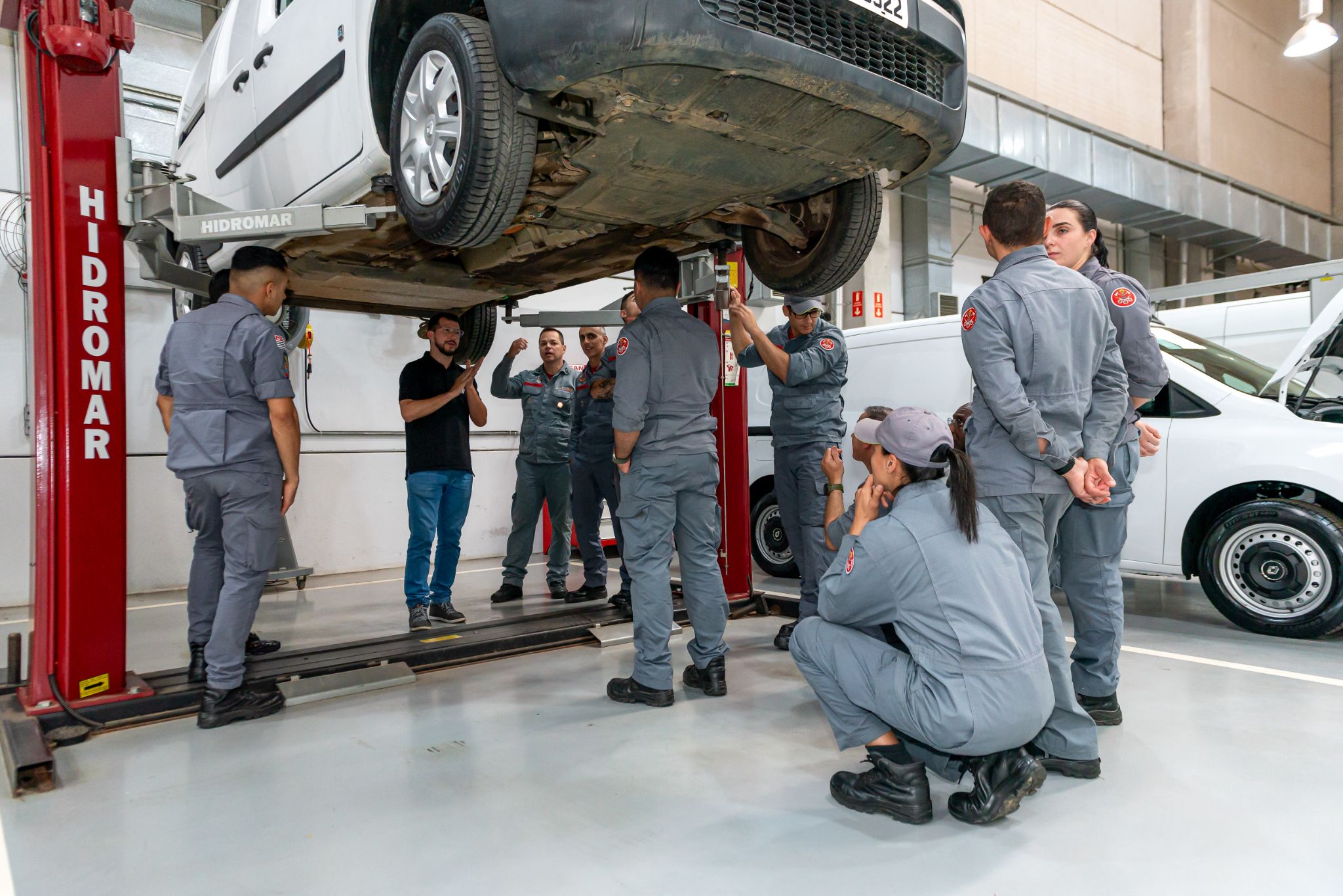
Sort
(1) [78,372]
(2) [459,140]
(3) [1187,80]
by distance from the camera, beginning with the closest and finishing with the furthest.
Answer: (2) [459,140]
(1) [78,372]
(3) [1187,80]

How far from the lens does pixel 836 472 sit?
2.84 meters

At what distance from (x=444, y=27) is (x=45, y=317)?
1.67 m

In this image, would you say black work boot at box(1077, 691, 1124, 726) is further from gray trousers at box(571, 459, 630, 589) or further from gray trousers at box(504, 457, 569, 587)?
gray trousers at box(504, 457, 569, 587)

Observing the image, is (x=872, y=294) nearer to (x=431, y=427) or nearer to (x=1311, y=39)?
(x=1311, y=39)

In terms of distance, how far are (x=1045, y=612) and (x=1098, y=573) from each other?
482mm

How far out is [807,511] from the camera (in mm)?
3576

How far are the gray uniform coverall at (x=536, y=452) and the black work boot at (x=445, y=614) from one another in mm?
688

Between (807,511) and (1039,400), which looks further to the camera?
(807,511)

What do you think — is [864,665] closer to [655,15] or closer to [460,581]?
[655,15]

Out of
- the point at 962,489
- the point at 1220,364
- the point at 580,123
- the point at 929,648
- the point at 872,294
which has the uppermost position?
the point at 872,294

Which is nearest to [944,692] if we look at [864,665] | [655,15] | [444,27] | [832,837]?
[864,665]

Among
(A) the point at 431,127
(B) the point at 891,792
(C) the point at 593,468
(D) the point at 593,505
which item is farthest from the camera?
(D) the point at 593,505

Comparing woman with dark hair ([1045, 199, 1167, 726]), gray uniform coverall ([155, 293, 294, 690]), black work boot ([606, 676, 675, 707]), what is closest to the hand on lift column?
woman with dark hair ([1045, 199, 1167, 726])

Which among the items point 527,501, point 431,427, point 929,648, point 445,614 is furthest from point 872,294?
point 929,648
